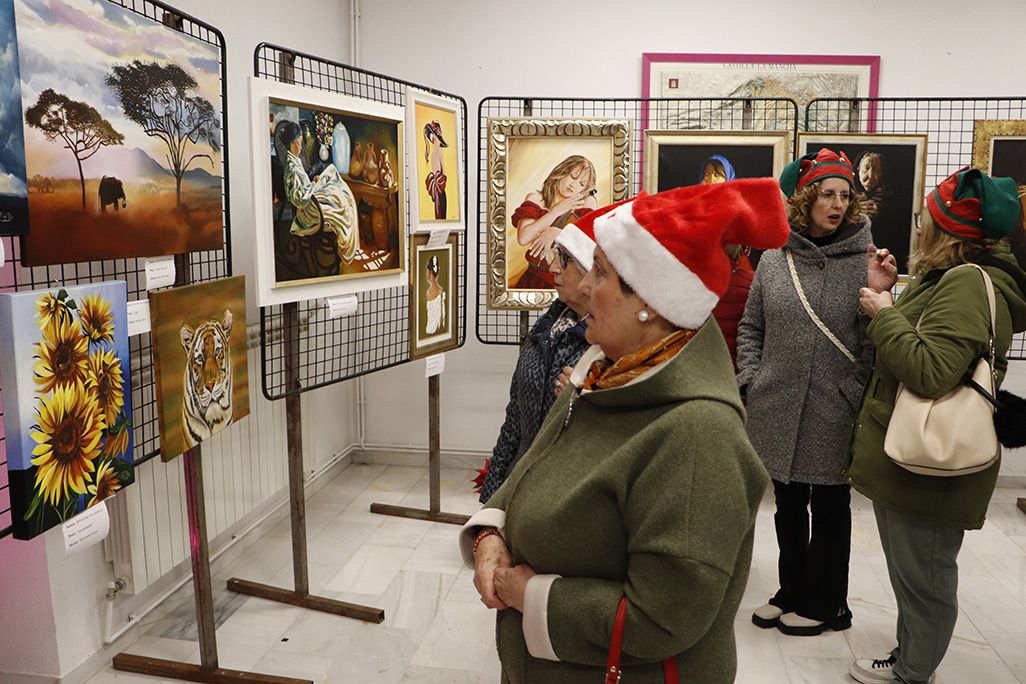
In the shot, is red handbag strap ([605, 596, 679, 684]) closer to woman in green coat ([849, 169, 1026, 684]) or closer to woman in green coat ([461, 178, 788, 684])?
woman in green coat ([461, 178, 788, 684])

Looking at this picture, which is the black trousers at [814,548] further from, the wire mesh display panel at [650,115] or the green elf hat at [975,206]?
the wire mesh display panel at [650,115]

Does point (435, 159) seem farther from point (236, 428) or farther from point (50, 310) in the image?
point (50, 310)

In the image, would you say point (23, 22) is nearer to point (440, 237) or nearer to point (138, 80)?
point (138, 80)

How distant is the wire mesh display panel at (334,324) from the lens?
3129 mm

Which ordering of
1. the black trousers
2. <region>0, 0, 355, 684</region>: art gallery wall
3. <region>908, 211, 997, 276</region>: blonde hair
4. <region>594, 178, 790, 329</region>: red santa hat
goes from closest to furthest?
<region>594, 178, 790, 329</region>: red santa hat
<region>908, 211, 997, 276</region>: blonde hair
<region>0, 0, 355, 684</region>: art gallery wall
the black trousers

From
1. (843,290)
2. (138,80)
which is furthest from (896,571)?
(138,80)

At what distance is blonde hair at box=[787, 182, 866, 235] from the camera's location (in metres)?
2.88

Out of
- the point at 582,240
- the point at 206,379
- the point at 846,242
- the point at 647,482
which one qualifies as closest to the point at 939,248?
the point at 846,242

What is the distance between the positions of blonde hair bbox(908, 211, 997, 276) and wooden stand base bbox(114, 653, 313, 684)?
2.28m

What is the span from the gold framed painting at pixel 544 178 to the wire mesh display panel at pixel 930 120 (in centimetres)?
131

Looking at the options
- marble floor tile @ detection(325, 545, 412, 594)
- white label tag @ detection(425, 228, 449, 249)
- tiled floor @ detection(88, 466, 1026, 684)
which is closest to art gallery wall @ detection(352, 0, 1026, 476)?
white label tag @ detection(425, 228, 449, 249)

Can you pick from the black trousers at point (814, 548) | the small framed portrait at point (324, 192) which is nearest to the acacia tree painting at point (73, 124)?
the small framed portrait at point (324, 192)

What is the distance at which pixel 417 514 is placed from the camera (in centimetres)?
425

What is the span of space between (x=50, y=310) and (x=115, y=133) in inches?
19.4
